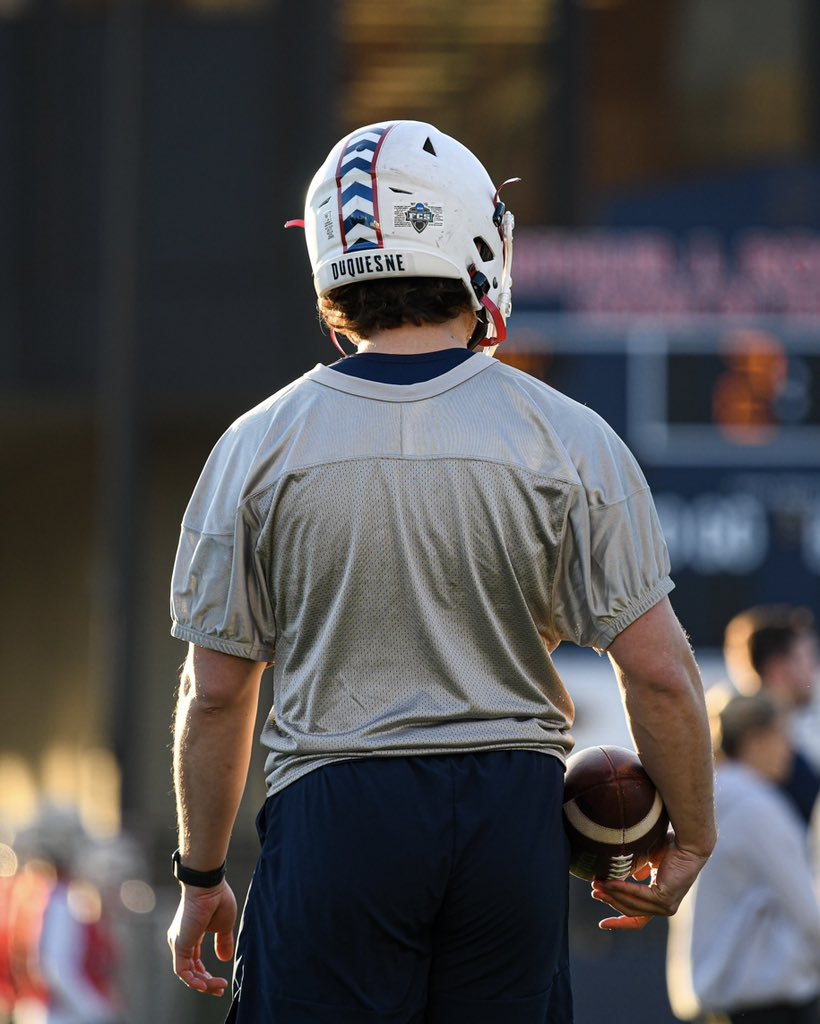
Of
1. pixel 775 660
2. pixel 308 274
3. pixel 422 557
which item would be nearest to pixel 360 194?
pixel 422 557

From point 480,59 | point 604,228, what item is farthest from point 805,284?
point 480,59

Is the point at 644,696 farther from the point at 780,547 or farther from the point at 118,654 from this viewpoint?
the point at 118,654

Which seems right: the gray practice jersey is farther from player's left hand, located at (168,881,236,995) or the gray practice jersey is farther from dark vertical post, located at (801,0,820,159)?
dark vertical post, located at (801,0,820,159)

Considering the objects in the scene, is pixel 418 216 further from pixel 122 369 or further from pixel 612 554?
pixel 122 369

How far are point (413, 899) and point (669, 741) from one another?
0.47 metres

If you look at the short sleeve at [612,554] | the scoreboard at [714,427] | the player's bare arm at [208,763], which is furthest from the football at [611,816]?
the scoreboard at [714,427]

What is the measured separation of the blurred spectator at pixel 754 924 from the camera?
555cm

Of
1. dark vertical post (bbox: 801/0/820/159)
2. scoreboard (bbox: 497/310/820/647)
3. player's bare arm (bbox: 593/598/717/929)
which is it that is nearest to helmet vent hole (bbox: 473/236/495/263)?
player's bare arm (bbox: 593/598/717/929)

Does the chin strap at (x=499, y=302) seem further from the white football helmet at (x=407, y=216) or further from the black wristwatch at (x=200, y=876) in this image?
the black wristwatch at (x=200, y=876)

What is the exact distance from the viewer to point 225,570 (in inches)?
124

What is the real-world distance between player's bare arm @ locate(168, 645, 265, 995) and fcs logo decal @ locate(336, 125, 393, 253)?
0.68 meters

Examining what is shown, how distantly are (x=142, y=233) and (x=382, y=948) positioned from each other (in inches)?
440

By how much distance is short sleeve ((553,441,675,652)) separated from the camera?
10.1 feet

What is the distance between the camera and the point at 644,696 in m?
3.08
